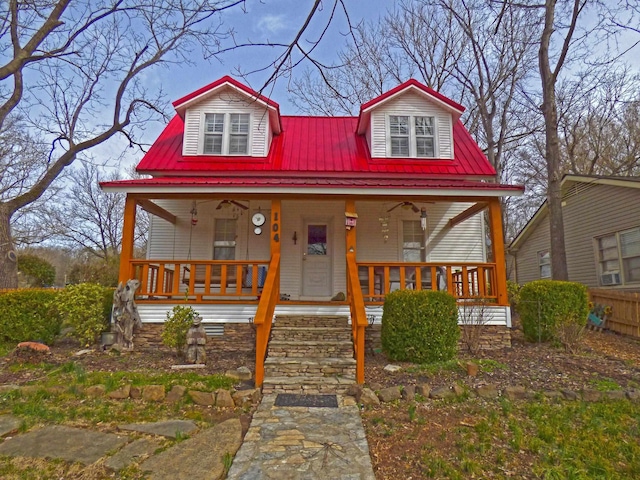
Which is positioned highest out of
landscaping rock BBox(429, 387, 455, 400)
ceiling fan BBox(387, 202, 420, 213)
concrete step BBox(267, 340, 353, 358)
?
ceiling fan BBox(387, 202, 420, 213)

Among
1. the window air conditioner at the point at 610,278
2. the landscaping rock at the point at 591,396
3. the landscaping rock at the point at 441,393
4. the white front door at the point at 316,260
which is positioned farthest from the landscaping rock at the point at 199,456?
the window air conditioner at the point at 610,278

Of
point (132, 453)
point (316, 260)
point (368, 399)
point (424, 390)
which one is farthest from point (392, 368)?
point (316, 260)

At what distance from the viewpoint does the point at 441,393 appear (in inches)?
182

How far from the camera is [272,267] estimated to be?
6773mm

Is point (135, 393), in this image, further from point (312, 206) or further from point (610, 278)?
point (610, 278)

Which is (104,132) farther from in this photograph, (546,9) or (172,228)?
(546,9)

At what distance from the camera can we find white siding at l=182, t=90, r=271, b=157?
31.2 feet

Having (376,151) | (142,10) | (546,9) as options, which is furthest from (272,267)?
(546,9)

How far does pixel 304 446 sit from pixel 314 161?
736cm

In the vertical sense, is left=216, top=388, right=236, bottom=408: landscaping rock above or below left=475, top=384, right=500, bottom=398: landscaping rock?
below

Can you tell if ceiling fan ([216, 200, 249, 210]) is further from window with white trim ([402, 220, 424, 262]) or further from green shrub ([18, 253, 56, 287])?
green shrub ([18, 253, 56, 287])

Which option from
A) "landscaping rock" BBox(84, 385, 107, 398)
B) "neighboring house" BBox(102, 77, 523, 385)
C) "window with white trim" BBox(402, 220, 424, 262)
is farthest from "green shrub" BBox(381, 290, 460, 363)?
"landscaping rock" BBox(84, 385, 107, 398)

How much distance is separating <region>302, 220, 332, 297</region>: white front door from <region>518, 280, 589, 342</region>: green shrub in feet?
14.1

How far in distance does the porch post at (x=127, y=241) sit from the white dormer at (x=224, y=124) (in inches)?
99.1
